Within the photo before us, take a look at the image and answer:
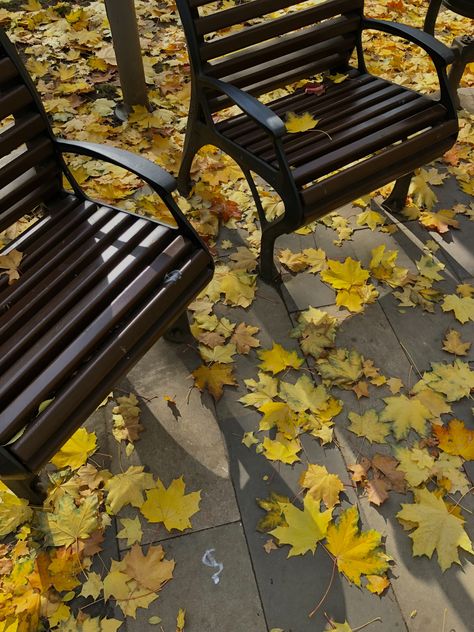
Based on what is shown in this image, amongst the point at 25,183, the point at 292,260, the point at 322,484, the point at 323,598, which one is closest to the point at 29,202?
the point at 25,183

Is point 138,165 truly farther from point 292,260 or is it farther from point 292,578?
point 292,578

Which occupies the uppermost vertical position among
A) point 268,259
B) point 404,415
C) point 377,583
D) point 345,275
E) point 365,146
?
point 365,146

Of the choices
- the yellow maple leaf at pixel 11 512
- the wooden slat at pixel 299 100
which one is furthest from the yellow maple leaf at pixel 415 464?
the wooden slat at pixel 299 100

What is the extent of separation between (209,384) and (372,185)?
3.86 ft

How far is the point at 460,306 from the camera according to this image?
2.56 meters

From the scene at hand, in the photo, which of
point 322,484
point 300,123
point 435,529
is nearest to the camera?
point 435,529

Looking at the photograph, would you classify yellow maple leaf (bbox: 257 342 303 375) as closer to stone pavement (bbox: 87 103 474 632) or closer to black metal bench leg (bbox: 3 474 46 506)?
stone pavement (bbox: 87 103 474 632)

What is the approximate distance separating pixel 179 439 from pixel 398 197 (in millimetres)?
1880

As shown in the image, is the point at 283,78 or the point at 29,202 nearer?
the point at 29,202

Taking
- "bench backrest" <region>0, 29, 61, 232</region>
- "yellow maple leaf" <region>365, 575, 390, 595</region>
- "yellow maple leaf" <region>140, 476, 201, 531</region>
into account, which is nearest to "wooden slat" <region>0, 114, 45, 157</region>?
"bench backrest" <region>0, 29, 61, 232</region>

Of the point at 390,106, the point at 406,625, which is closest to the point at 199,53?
the point at 390,106

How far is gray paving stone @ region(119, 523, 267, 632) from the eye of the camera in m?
1.73

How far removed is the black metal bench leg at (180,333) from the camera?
2.35 metres

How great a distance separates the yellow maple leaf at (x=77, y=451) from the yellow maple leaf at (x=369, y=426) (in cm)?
109
